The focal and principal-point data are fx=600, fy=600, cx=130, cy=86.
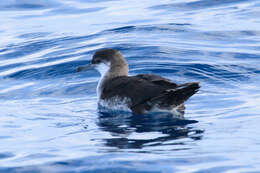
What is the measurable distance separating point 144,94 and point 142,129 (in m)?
0.74

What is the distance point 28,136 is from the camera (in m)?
7.29

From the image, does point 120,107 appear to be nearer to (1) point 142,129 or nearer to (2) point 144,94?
(2) point 144,94

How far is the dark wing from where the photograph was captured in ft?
26.2

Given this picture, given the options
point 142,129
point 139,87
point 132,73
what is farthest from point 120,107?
point 132,73

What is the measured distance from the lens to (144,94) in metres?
8.09

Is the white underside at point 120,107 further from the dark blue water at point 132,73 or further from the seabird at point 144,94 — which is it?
the dark blue water at point 132,73

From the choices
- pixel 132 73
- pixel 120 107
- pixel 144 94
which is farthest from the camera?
pixel 132 73

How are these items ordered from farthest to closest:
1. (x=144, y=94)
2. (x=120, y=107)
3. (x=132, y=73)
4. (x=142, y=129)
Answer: (x=132, y=73) → (x=120, y=107) → (x=144, y=94) → (x=142, y=129)

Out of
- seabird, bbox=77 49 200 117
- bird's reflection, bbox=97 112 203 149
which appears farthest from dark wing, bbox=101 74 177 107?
bird's reflection, bbox=97 112 203 149

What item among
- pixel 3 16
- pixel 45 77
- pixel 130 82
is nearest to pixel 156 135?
pixel 130 82

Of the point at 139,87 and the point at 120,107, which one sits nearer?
the point at 139,87

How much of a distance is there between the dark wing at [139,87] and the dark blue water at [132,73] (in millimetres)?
308

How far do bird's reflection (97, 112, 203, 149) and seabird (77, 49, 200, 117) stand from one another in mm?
136

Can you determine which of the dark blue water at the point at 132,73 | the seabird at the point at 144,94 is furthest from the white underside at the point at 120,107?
the dark blue water at the point at 132,73
